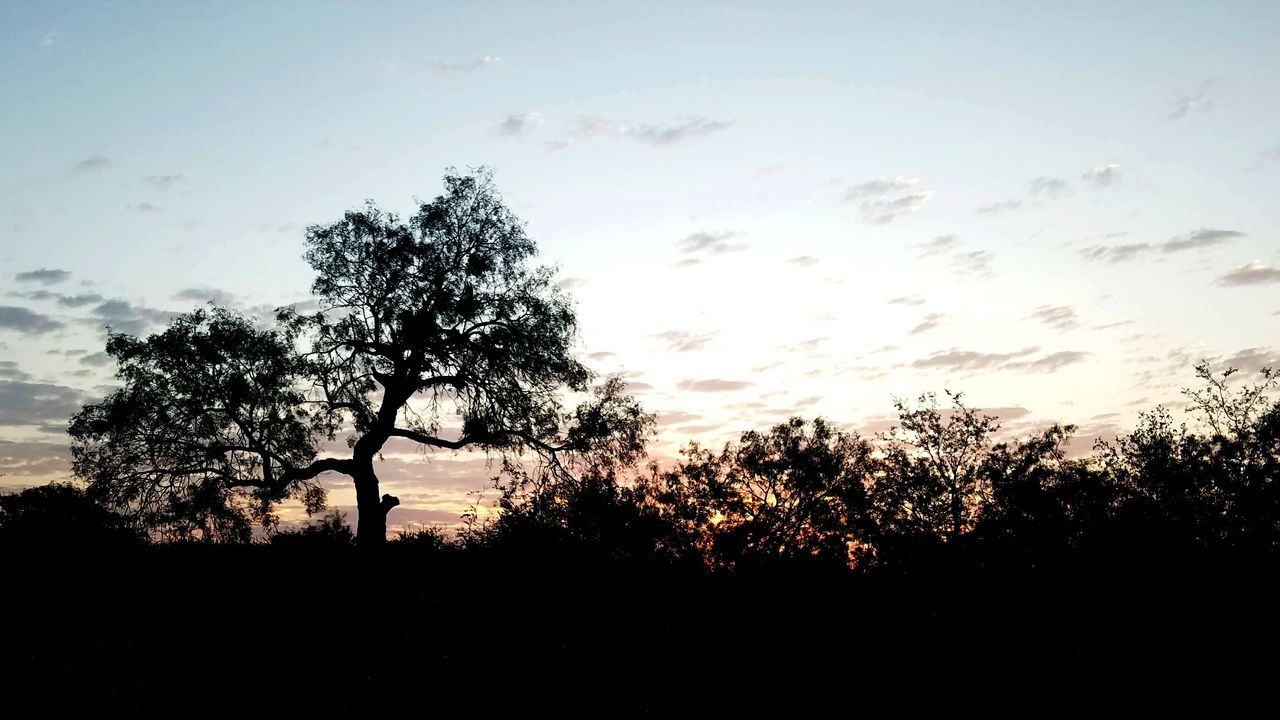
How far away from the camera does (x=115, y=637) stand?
70.1 feet

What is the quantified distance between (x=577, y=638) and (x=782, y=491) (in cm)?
3430

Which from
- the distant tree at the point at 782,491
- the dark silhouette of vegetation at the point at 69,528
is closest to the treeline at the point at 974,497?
the distant tree at the point at 782,491

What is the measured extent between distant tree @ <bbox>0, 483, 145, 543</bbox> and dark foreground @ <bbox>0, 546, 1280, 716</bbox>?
1.42 meters

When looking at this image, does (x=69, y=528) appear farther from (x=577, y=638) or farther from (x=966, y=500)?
(x=966, y=500)

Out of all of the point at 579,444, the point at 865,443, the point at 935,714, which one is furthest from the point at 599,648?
the point at 865,443

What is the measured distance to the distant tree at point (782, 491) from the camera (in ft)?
177

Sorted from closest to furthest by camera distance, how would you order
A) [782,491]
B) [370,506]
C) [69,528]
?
[69,528], [370,506], [782,491]

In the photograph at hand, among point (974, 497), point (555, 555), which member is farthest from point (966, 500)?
point (555, 555)

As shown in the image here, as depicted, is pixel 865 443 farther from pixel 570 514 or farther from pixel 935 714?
pixel 935 714

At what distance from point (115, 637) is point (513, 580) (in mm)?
11551

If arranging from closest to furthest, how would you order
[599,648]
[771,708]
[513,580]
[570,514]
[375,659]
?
1. [771,708]
2. [375,659]
3. [599,648]
4. [513,580]
5. [570,514]

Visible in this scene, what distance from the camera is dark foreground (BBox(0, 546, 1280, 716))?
18359 mm

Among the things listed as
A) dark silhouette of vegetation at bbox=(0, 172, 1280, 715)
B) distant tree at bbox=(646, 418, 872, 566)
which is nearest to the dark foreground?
dark silhouette of vegetation at bbox=(0, 172, 1280, 715)

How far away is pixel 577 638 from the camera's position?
23.3 meters
